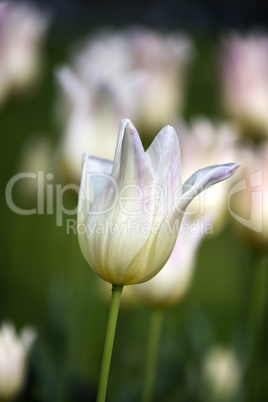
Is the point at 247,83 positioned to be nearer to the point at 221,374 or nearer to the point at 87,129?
the point at 87,129

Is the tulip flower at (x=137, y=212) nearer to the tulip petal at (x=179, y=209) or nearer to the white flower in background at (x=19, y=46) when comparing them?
the tulip petal at (x=179, y=209)

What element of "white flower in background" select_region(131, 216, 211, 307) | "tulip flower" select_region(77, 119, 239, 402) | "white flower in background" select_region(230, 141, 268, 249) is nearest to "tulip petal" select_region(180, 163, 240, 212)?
"tulip flower" select_region(77, 119, 239, 402)

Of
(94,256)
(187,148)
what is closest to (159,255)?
(94,256)

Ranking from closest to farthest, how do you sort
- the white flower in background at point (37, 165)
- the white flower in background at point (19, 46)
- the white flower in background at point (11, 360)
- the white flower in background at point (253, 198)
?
the white flower in background at point (11, 360) < the white flower in background at point (253, 198) < the white flower in background at point (19, 46) < the white flower in background at point (37, 165)

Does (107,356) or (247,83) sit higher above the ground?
(247,83)

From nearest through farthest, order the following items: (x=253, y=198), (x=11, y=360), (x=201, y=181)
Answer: (x=201, y=181), (x=11, y=360), (x=253, y=198)

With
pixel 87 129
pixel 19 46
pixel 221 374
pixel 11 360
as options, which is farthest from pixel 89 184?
pixel 19 46

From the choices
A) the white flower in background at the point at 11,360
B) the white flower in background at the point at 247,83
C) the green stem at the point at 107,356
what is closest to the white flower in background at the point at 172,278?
the white flower in background at the point at 11,360
